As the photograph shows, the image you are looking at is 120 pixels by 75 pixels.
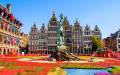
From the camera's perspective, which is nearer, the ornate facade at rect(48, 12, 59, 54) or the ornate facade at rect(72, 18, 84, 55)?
the ornate facade at rect(48, 12, 59, 54)

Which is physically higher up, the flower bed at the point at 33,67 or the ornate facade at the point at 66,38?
the ornate facade at the point at 66,38

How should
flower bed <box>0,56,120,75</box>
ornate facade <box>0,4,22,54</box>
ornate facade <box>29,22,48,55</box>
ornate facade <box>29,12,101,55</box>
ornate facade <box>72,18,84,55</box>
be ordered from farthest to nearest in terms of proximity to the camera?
1. ornate facade <box>29,22,48,55</box>
2. ornate facade <box>72,18,84,55</box>
3. ornate facade <box>29,12,101,55</box>
4. ornate facade <box>0,4,22,54</box>
5. flower bed <box>0,56,120,75</box>

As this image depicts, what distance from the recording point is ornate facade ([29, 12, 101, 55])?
69375mm

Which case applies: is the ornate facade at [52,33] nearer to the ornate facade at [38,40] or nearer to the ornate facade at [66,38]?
the ornate facade at [66,38]

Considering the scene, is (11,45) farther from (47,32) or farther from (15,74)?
(15,74)

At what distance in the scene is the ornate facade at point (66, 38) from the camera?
69.4 meters

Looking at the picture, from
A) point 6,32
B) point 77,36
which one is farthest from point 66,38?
point 6,32

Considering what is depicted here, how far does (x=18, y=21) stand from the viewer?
60.6 m

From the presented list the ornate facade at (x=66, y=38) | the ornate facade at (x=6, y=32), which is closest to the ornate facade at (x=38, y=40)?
the ornate facade at (x=66, y=38)

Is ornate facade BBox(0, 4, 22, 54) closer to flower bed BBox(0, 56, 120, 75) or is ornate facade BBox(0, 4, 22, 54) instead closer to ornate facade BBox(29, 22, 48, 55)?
ornate facade BBox(29, 22, 48, 55)

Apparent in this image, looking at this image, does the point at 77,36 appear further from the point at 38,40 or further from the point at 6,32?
the point at 6,32

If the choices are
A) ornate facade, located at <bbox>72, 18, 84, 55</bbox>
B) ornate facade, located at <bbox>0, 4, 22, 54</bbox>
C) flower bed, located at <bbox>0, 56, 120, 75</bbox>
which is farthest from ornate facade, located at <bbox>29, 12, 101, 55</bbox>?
flower bed, located at <bbox>0, 56, 120, 75</bbox>

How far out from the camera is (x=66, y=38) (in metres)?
71.7

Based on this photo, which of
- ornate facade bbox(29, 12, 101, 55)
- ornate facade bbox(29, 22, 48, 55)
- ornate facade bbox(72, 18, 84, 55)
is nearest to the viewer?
ornate facade bbox(29, 12, 101, 55)
